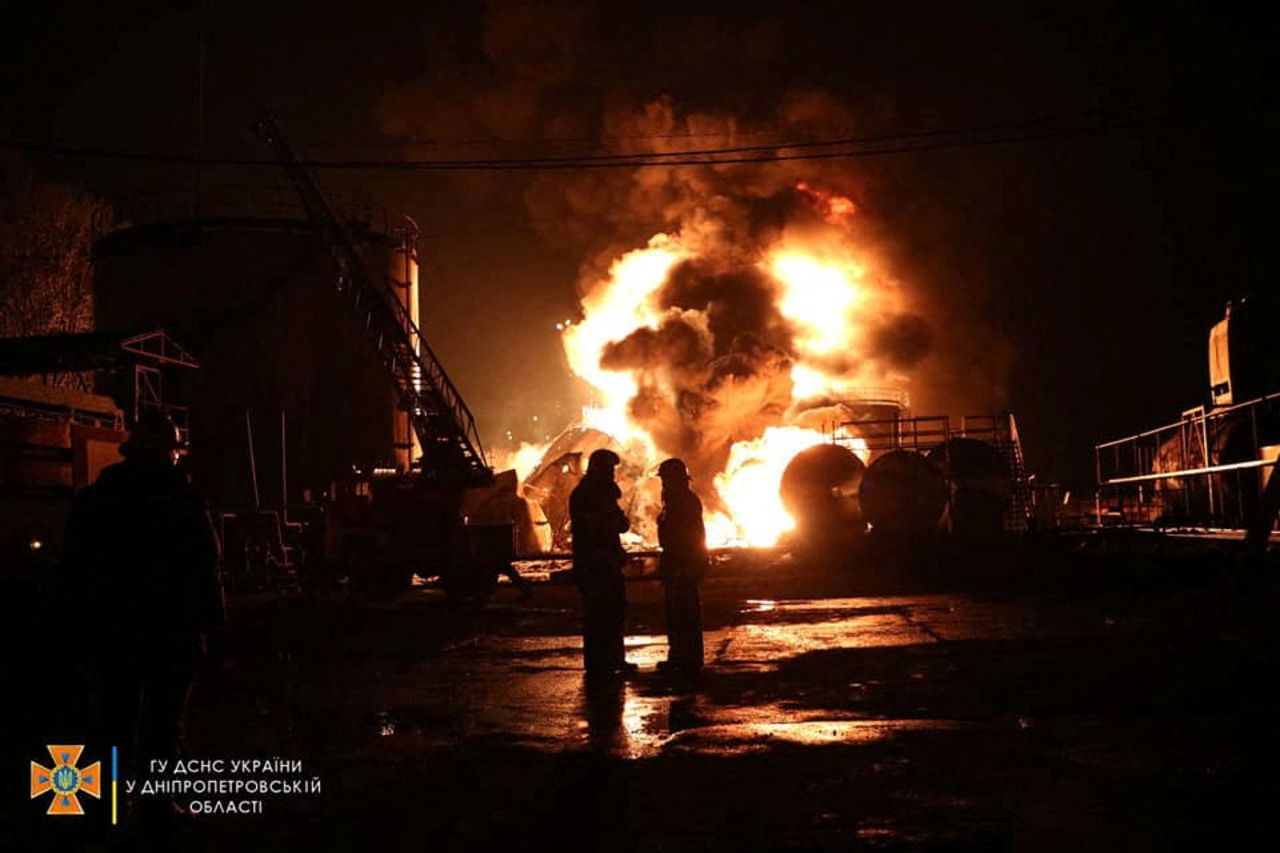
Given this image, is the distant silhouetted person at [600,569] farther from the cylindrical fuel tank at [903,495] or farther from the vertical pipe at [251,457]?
the vertical pipe at [251,457]

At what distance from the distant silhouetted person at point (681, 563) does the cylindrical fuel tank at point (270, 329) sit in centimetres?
2671

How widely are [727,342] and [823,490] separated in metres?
11.8

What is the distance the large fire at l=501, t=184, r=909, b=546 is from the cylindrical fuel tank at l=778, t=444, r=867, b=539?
23.7 feet

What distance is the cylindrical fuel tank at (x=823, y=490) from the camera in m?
25.9

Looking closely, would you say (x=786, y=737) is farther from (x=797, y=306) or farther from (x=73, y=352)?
(x=797, y=306)

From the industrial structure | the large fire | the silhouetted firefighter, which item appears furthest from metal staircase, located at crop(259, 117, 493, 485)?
the silhouetted firefighter

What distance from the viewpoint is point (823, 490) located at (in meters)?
26.0

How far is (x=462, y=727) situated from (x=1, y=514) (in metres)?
14.7

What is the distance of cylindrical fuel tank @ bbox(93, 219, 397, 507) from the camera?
3572 cm

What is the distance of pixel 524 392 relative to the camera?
284 ft

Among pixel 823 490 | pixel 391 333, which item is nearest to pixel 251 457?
pixel 391 333

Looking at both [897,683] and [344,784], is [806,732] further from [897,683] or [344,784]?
[344,784]

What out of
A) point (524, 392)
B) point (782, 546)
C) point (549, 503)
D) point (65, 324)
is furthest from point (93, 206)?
point (524, 392)

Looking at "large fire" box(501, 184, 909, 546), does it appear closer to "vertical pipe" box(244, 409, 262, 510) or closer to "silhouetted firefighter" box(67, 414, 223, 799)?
"vertical pipe" box(244, 409, 262, 510)
